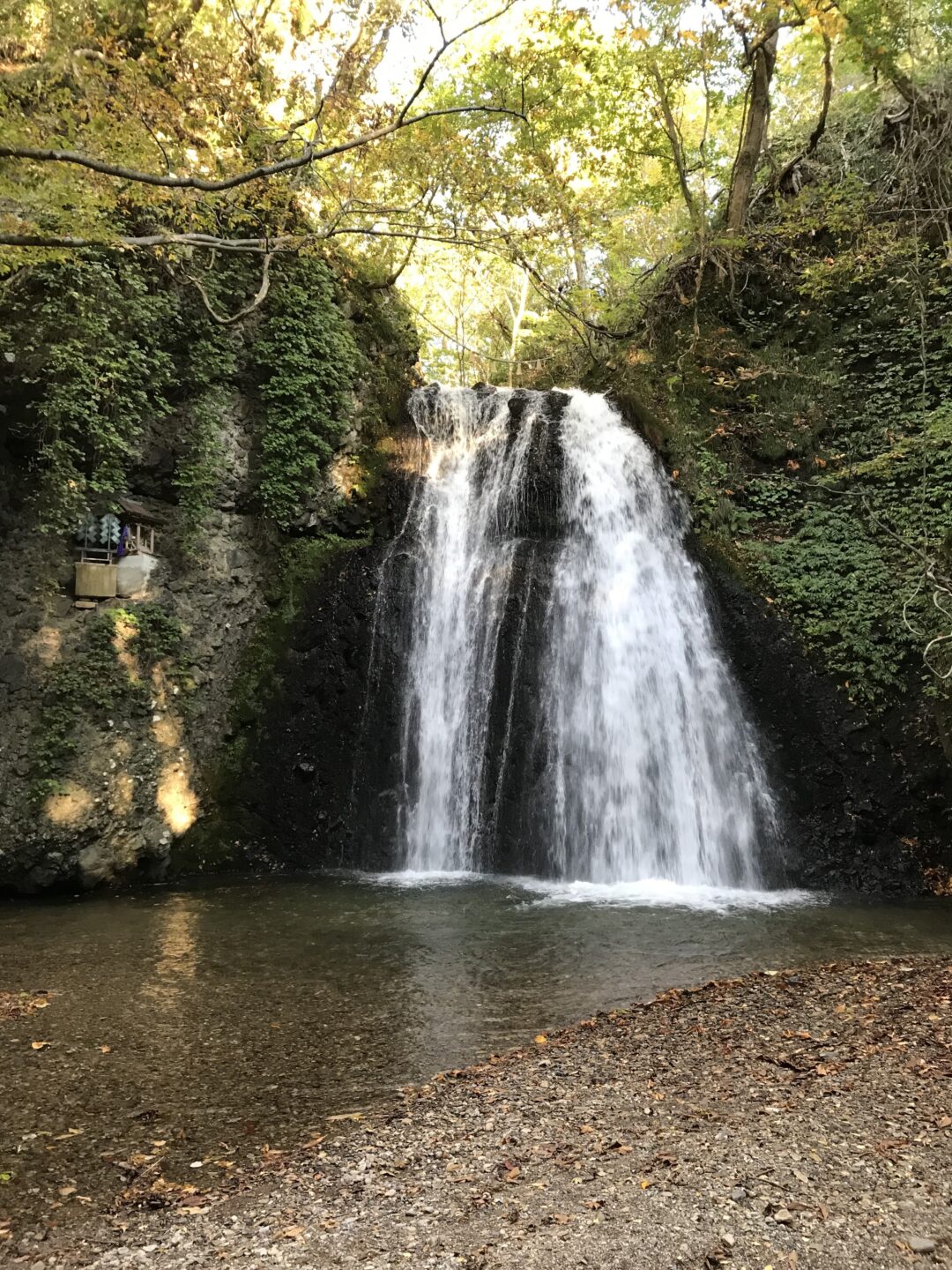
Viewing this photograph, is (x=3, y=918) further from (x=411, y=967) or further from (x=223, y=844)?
(x=411, y=967)

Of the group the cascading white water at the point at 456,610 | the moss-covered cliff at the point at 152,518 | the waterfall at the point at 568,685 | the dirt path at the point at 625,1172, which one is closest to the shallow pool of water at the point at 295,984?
the dirt path at the point at 625,1172

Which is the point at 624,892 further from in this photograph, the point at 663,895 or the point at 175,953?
the point at 175,953

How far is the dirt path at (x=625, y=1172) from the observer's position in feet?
7.58

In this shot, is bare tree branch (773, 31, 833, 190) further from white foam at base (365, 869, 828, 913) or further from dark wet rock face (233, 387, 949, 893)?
white foam at base (365, 869, 828, 913)

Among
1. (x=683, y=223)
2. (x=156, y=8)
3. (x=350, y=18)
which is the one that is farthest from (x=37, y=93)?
(x=683, y=223)

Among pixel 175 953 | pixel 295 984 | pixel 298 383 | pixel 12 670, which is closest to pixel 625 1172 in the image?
pixel 295 984

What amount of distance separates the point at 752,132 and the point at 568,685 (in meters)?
10.6

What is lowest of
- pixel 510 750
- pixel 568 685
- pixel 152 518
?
pixel 510 750

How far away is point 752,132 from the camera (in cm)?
1314

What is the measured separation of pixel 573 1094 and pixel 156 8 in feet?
38.6

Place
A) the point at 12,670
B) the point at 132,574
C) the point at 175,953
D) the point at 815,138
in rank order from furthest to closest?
the point at 815,138 < the point at 132,574 < the point at 12,670 < the point at 175,953

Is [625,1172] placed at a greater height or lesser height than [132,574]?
lesser

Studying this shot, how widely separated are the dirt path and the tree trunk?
13.8 m

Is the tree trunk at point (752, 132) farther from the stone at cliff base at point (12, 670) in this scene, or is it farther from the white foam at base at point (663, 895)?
the stone at cliff base at point (12, 670)
